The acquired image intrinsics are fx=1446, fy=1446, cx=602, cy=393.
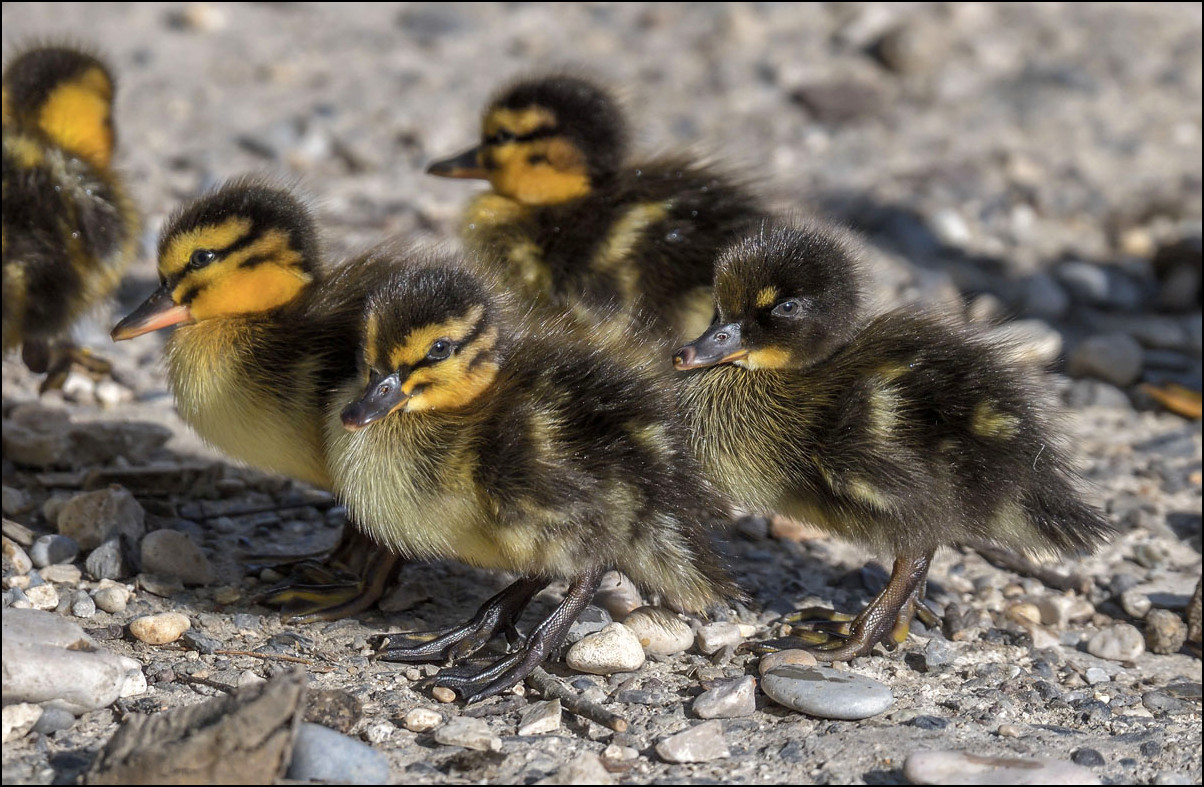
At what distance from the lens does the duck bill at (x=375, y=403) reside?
3020 millimetres

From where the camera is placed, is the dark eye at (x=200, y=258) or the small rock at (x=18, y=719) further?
the dark eye at (x=200, y=258)

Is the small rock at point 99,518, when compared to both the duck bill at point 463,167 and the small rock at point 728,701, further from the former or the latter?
the small rock at point 728,701

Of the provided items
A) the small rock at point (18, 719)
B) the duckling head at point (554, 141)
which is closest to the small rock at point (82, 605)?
the small rock at point (18, 719)

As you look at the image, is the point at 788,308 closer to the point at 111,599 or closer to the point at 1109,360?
the point at 111,599

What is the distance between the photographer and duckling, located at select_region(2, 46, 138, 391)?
4.14 m

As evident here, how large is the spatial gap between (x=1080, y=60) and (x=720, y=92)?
1.86 m

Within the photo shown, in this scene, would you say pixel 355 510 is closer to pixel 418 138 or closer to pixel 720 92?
pixel 418 138

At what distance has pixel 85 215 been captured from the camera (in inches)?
169

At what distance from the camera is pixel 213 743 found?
2.54 m

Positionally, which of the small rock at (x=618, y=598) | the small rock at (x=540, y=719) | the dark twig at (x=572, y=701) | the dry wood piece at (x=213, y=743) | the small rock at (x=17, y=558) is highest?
the dry wood piece at (x=213, y=743)

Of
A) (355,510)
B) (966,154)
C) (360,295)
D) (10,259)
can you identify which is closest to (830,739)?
(355,510)

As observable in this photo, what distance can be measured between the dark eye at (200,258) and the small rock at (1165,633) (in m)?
2.53

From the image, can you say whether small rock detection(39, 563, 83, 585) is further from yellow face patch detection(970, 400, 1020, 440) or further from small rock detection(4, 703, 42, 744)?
yellow face patch detection(970, 400, 1020, 440)

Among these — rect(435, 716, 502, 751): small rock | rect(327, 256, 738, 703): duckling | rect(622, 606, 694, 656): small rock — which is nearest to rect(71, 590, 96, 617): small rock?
rect(327, 256, 738, 703): duckling
